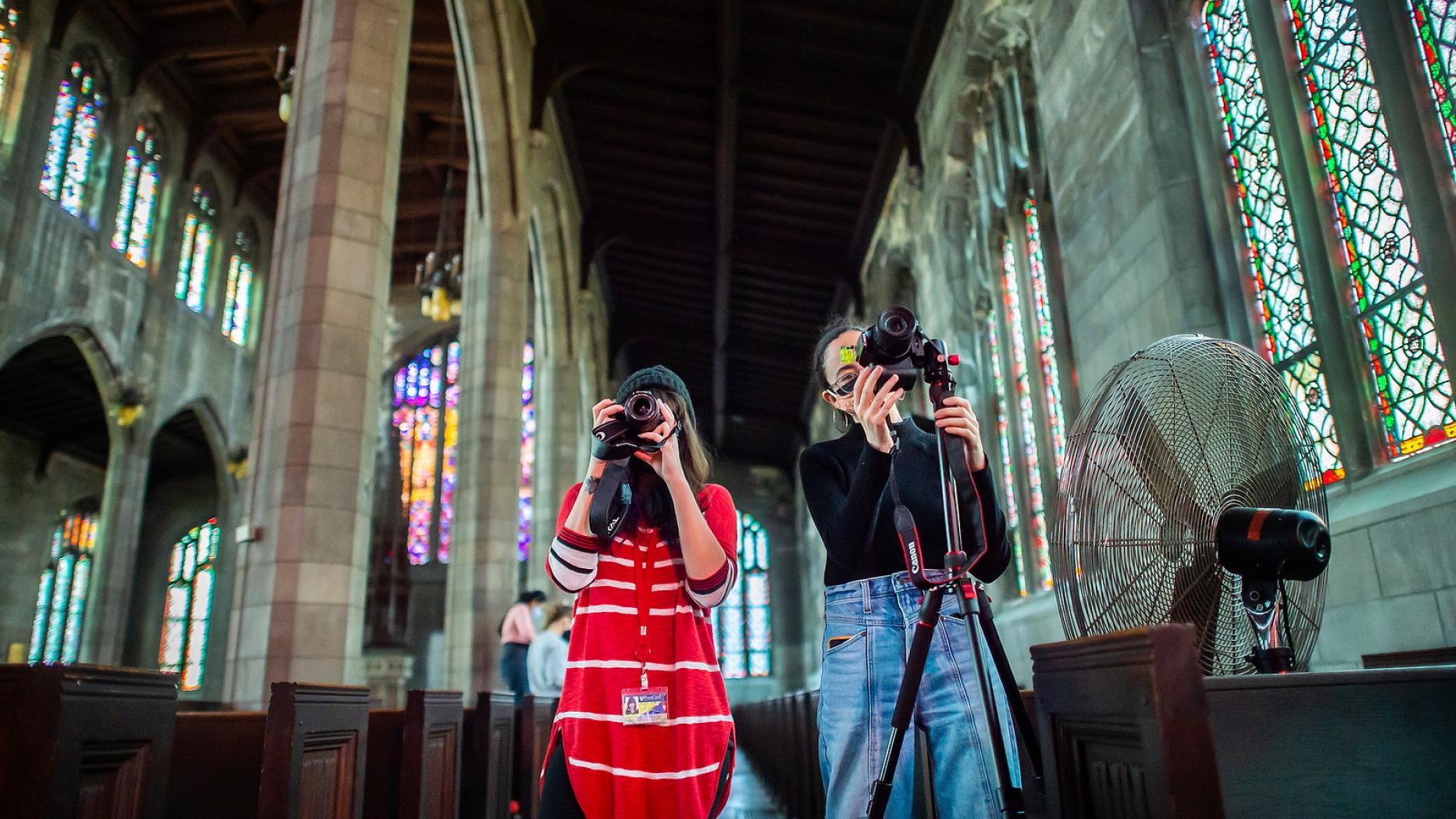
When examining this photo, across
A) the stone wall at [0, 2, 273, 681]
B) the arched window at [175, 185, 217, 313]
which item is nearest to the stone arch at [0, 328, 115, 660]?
the stone wall at [0, 2, 273, 681]

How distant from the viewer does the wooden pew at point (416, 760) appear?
286cm

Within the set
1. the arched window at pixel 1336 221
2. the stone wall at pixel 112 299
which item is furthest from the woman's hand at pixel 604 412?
the stone wall at pixel 112 299

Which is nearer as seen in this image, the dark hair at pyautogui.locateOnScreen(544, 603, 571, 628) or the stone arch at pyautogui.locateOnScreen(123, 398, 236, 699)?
the dark hair at pyautogui.locateOnScreen(544, 603, 571, 628)

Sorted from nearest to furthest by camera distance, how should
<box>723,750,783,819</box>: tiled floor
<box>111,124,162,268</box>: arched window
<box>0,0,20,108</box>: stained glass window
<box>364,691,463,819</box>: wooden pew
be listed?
<box>364,691,463,819</box>: wooden pew < <box>723,750,783,819</box>: tiled floor < <box>0,0,20,108</box>: stained glass window < <box>111,124,162,268</box>: arched window

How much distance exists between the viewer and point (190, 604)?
1825 cm

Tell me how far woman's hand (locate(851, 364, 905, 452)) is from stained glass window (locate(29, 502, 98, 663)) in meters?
17.9

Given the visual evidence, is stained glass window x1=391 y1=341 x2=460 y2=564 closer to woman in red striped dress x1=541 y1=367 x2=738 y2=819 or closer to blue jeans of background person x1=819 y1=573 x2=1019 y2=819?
woman in red striped dress x1=541 y1=367 x2=738 y2=819

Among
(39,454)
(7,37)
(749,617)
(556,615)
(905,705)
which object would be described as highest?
(7,37)

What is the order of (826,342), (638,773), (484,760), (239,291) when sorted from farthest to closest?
(239,291) → (484,760) → (826,342) → (638,773)

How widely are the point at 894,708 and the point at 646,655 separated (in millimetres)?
454

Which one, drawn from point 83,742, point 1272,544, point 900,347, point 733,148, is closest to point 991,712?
point 900,347

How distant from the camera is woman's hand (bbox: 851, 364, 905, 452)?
1646mm

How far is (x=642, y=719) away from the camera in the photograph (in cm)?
169

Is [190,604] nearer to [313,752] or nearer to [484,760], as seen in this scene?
[484,760]
